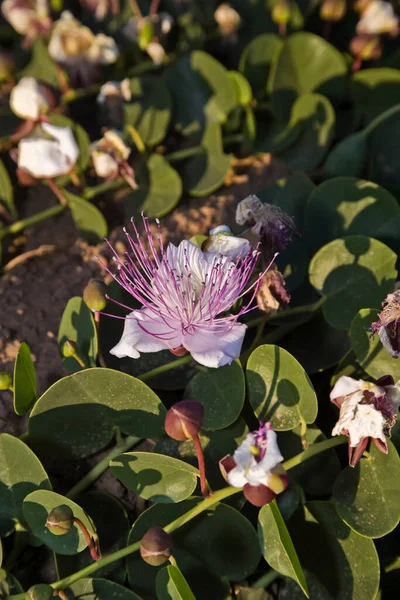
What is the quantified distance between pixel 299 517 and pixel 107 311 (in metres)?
0.54

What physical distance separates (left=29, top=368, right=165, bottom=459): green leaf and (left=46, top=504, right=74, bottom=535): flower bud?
0.19 m

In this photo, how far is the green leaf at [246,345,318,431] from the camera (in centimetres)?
108

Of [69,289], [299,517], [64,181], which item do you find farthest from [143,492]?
[64,181]

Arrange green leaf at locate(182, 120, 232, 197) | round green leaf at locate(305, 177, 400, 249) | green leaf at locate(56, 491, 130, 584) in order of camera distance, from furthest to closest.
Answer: green leaf at locate(182, 120, 232, 197), round green leaf at locate(305, 177, 400, 249), green leaf at locate(56, 491, 130, 584)

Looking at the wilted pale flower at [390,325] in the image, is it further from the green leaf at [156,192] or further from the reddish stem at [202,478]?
the green leaf at [156,192]

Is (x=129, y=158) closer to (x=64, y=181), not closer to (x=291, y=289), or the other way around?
(x=64, y=181)

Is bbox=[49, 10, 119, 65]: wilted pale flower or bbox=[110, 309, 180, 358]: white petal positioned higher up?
bbox=[49, 10, 119, 65]: wilted pale flower

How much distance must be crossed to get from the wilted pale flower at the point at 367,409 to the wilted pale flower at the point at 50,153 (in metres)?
0.91

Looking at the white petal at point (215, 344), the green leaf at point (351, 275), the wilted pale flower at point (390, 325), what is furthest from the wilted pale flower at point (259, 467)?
the green leaf at point (351, 275)

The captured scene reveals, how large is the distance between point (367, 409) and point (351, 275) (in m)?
0.36

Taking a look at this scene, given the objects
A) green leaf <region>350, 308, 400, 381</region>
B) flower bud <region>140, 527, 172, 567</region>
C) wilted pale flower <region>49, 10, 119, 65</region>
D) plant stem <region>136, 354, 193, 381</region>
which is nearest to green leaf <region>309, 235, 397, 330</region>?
green leaf <region>350, 308, 400, 381</region>

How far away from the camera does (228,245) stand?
3.67 ft

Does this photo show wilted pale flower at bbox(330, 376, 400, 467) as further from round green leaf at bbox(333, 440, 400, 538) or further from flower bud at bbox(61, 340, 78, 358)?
flower bud at bbox(61, 340, 78, 358)

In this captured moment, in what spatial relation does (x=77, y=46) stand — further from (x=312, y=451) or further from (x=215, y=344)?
(x=312, y=451)
